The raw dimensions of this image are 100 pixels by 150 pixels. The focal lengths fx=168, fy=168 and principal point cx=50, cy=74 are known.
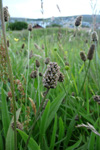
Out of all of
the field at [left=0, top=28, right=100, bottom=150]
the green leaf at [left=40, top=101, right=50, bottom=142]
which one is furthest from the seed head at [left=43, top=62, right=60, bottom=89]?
the green leaf at [left=40, top=101, right=50, bottom=142]

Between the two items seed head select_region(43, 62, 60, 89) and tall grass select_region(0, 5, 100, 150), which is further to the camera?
tall grass select_region(0, 5, 100, 150)

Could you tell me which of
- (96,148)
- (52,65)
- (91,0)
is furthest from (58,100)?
(91,0)

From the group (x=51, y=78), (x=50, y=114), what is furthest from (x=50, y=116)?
(x=51, y=78)

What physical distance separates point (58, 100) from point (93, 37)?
0.68m

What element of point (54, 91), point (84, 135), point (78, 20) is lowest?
point (84, 135)

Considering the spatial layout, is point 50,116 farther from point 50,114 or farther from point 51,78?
point 51,78

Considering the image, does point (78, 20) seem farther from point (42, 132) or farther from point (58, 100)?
point (42, 132)

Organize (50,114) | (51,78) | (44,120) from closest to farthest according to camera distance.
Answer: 1. (51,78)
2. (44,120)
3. (50,114)

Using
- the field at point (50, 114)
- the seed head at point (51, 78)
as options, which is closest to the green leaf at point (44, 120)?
the field at point (50, 114)

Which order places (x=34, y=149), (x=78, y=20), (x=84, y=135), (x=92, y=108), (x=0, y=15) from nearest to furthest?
1. (x=0, y=15)
2. (x=34, y=149)
3. (x=84, y=135)
4. (x=92, y=108)
5. (x=78, y=20)

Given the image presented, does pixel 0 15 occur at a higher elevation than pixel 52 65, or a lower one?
higher

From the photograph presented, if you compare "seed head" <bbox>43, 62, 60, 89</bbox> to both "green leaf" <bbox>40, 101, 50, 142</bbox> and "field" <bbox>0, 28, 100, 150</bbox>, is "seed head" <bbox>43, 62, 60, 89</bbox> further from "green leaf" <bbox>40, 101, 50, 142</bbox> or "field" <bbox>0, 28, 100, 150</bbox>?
"green leaf" <bbox>40, 101, 50, 142</bbox>

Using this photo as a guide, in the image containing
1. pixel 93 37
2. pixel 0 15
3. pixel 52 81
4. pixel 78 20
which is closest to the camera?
pixel 0 15

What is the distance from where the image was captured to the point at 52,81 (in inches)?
23.2
